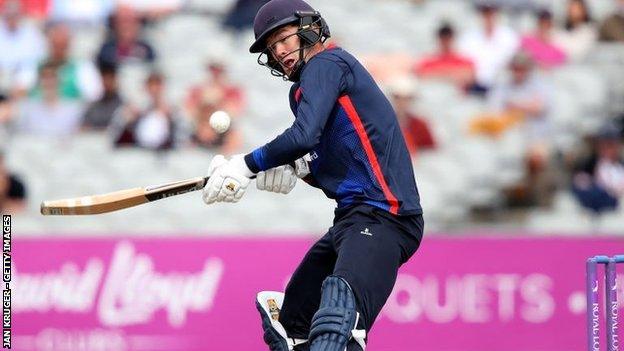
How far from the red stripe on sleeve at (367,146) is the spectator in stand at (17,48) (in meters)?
5.34

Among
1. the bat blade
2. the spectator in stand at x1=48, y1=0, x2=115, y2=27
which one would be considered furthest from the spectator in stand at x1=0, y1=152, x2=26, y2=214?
the bat blade

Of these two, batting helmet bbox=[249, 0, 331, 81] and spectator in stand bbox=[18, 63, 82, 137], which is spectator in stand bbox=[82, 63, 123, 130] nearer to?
spectator in stand bbox=[18, 63, 82, 137]

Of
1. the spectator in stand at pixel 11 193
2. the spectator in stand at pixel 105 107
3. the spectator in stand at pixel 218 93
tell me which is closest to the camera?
the spectator in stand at pixel 11 193

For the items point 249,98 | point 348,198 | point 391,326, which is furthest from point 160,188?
point 249,98

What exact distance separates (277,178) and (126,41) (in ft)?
16.7

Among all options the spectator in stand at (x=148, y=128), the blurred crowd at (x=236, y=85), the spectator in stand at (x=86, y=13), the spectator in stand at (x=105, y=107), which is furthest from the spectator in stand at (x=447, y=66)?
the spectator in stand at (x=86, y=13)

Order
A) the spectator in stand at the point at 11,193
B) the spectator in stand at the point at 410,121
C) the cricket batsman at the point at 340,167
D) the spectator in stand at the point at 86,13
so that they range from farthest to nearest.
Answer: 1. the spectator in stand at the point at 86,13
2. the spectator in stand at the point at 410,121
3. the spectator in stand at the point at 11,193
4. the cricket batsman at the point at 340,167

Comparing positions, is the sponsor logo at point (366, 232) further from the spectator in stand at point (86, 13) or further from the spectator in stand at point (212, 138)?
the spectator in stand at point (86, 13)

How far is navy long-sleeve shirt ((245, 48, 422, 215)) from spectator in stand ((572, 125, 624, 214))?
4.61 metres

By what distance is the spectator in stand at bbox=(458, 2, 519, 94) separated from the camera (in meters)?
9.48

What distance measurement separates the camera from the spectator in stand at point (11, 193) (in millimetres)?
9055

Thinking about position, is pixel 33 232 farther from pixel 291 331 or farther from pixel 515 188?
pixel 291 331

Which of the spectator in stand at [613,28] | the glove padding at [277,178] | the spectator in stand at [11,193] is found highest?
the spectator in stand at [613,28]

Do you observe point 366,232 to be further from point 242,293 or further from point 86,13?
point 86,13
